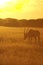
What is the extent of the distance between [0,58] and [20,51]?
0.67 feet

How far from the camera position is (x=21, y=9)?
1464mm

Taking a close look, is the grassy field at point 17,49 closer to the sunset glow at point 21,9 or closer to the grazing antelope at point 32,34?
the grazing antelope at point 32,34

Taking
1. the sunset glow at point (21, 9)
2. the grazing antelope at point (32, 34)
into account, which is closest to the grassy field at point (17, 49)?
the grazing antelope at point (32, 34)

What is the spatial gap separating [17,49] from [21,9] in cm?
37

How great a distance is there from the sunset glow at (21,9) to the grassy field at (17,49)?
13 cm

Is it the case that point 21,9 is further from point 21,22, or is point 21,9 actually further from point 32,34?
point 32,34

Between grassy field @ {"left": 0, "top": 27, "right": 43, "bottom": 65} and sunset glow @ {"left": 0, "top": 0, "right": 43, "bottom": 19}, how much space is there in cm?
13

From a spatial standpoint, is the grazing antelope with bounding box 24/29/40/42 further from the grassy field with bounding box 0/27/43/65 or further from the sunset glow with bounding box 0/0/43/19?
the sunset glow with bounding box 0/0/43/19

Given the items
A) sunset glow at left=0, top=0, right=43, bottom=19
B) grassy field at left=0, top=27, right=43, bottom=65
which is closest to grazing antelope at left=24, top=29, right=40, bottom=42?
grassy field at left=0, top=27, right=43, bottom=65

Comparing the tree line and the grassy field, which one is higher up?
the tree line

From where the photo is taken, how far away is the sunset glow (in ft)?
4.67

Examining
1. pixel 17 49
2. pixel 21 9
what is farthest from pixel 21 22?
pixel 17 49

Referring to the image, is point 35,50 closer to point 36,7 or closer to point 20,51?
point 20,51

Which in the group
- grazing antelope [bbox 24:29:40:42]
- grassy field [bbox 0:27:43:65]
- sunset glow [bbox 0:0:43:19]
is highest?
sunset glow [bbox 0:0:43:19]
